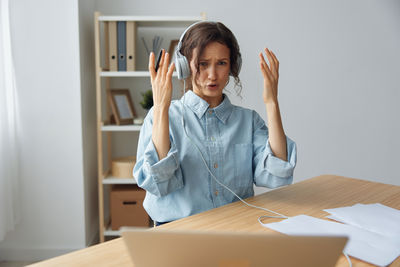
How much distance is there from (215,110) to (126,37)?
1.21m

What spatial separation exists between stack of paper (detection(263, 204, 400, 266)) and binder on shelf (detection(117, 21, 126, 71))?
1639 millimetres

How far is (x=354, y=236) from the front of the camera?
2.78 ft

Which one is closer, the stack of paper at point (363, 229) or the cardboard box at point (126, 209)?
the stack of paper at point (363, 229)

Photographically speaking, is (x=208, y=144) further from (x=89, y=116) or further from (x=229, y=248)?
(x=89, y=116)

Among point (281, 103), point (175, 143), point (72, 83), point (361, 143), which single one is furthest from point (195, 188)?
point (361, 143)

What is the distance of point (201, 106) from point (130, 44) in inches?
45.5

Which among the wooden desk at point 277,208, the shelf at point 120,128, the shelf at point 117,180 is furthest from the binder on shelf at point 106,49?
the wooden desk at point 277,208

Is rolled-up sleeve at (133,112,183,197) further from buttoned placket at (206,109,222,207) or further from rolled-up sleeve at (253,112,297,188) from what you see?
rolled-up sleeve at (253,112,297,188)

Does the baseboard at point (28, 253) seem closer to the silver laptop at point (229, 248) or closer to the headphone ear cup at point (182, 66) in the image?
the headphone ear cup at point (182, 66)

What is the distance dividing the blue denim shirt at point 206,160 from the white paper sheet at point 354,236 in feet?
0.89

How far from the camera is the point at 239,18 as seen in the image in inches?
100

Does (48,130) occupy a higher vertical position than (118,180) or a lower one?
higher

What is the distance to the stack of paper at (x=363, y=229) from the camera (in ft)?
2.50

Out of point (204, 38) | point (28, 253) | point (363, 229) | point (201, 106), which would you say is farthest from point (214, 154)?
point (28, 253)
